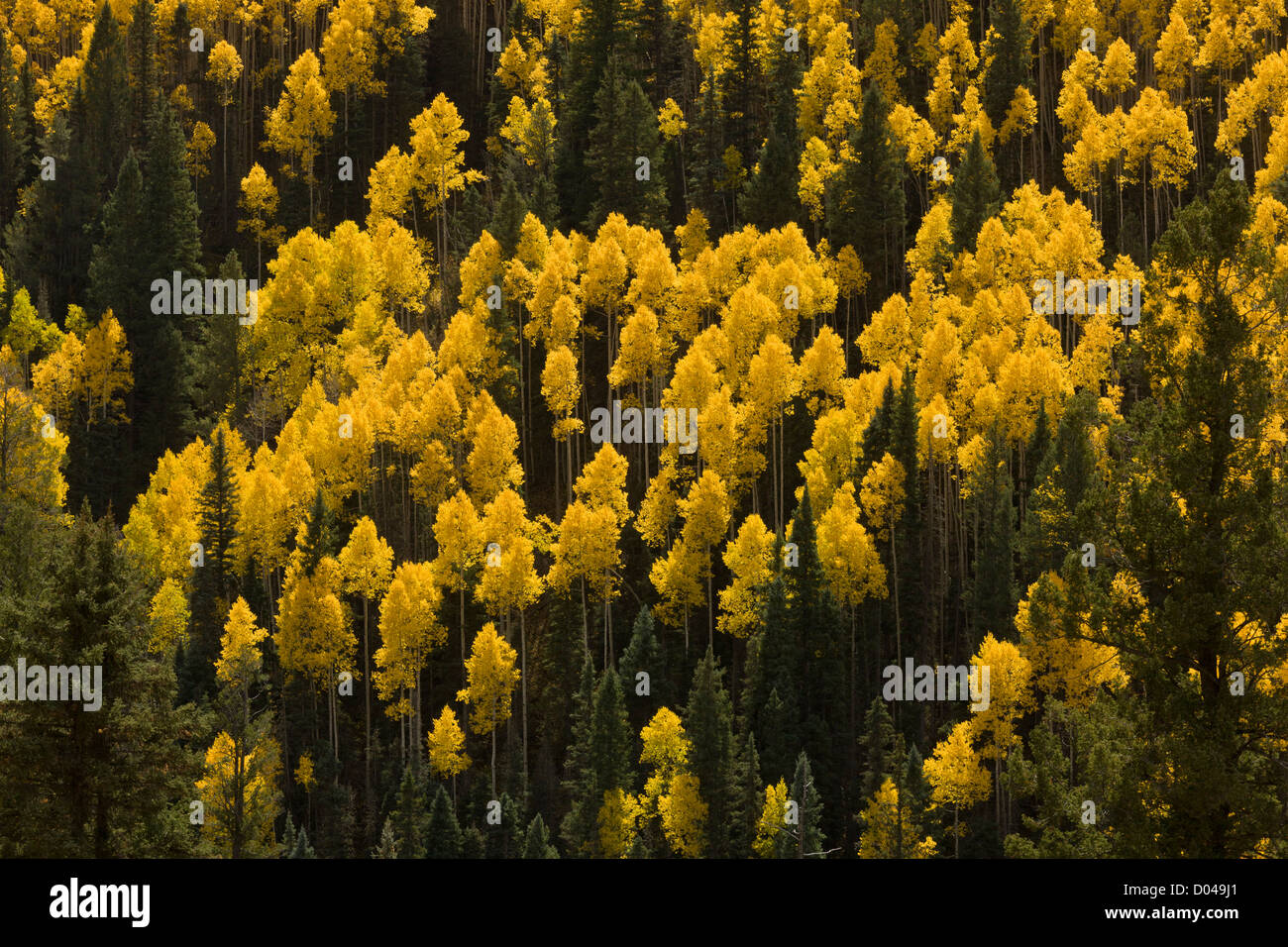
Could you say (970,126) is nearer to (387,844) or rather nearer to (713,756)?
(713,756)

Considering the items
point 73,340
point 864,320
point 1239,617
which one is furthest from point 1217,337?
point 73,340

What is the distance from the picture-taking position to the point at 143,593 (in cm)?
3897

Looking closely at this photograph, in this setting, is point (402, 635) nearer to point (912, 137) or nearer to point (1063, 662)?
point (1063, 662)

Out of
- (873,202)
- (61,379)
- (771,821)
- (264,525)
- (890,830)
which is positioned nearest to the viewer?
(890,830)

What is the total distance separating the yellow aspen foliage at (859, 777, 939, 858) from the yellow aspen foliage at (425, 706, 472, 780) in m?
18.4

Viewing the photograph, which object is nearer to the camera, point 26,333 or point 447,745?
point 447,745

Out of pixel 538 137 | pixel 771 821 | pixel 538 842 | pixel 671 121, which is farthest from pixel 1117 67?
pixel 538 842

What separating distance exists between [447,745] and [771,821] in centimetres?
1591

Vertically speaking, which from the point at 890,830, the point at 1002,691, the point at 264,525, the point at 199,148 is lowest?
the point at 890,830

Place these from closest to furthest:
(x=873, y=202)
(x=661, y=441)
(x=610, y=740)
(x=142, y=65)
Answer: (x=610, y=740) → (x=661, y=441) → (x=873, y=202) → (x=142, y=65)

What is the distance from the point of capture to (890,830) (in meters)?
60.8

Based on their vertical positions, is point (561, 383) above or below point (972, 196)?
below

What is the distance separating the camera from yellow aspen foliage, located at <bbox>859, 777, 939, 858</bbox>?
60.1 m

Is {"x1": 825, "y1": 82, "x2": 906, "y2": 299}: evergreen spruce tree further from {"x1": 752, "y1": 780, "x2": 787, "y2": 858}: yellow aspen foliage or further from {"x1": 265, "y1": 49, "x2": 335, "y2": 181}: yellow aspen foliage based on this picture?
{"x1": 265, "y1": 49, "x2": 335, "y2": 181}: yellow aspen foliage
